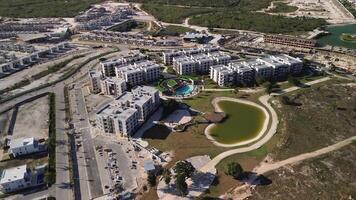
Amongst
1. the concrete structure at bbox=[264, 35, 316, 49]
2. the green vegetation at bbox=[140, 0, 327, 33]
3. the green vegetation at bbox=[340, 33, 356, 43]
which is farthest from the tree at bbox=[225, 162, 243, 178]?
the green vegetation at bbox=[340, 33, 356, 43]

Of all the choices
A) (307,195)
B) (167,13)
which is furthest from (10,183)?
(167,13)

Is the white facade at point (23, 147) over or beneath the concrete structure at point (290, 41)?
beneath

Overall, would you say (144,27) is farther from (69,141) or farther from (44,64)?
(69,141)

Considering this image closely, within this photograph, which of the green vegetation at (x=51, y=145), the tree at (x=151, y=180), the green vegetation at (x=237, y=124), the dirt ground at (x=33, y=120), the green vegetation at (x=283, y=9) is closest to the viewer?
the tree at (x=151, y=180)

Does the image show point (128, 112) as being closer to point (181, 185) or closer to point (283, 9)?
point (181, 185)

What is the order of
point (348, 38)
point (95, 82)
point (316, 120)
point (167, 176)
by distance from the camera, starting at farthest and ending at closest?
point (348, 38), point (95, 82), point (316, 120), point (167, 176)

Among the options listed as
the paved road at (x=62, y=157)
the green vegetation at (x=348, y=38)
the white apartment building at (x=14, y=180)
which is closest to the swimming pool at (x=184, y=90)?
the paved road at (x=62, y=157)

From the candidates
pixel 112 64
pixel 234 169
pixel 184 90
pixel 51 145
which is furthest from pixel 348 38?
pixel 51 145

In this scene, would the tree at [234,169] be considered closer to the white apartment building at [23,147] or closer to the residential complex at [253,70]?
the white apartment building at [23,147]
